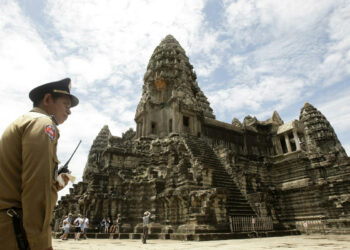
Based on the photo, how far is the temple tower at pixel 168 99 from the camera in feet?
81.1

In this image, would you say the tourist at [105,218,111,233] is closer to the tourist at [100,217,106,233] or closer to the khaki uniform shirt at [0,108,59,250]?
the tourist at [100,217,106,233]

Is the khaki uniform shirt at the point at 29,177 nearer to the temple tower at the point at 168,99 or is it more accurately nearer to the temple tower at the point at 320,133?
the temple tower at the point at 168,99

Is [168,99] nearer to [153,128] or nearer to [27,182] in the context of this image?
[153,128]

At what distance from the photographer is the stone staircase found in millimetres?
16094

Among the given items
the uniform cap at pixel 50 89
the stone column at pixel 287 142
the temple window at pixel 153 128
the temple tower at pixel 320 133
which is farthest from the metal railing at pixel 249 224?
the temple tower at pixel 320 133

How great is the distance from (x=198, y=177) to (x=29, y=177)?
15.5 metres

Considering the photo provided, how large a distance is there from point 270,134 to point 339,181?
11.4m

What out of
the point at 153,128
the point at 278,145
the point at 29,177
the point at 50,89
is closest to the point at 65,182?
the point at 29,177

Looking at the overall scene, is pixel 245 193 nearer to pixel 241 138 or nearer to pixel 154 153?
pixel 154 153

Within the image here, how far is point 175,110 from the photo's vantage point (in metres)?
24.4

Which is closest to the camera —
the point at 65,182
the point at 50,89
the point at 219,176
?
the point at 65,182

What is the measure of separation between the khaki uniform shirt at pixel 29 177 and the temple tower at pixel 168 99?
21.5m

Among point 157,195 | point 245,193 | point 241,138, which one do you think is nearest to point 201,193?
point 157,195

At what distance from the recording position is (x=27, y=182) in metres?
1.73
